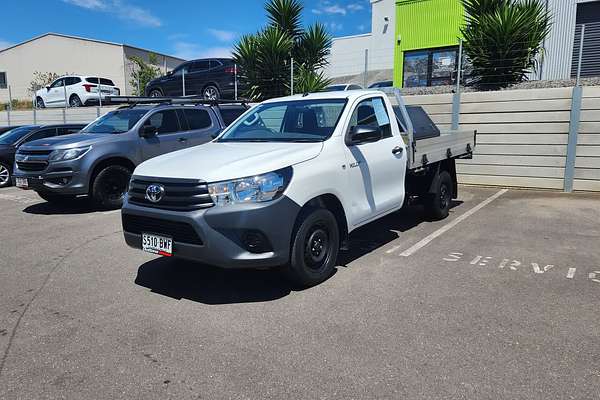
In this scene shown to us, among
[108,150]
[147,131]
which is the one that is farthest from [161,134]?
[108,150]

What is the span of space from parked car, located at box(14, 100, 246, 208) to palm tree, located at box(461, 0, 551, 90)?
249 inches

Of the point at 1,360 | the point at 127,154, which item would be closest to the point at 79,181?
the point at 127,154

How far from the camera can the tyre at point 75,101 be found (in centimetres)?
2213

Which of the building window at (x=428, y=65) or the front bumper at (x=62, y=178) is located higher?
the building window at (x=428, y=65)

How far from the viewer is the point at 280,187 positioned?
156 inches

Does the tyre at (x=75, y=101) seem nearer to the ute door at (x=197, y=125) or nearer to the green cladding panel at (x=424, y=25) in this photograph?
the green cladding panel at (x=424, y=25)

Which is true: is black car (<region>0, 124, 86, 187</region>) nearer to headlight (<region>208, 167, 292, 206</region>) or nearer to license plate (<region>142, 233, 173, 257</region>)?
license plate (<region>142, 233, 173, 257</region>)

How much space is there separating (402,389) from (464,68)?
35.0ft

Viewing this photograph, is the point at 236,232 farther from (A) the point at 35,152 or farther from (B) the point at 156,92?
(B) the point at 156,92

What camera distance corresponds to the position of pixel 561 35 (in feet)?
49.6

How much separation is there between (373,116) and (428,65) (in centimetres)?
1395

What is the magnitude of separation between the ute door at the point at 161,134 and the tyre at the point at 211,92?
24.0 ft

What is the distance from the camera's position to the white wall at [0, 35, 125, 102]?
33.9 m

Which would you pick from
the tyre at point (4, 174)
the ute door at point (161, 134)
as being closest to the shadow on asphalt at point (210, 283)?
the ute door at point (161, 134)
